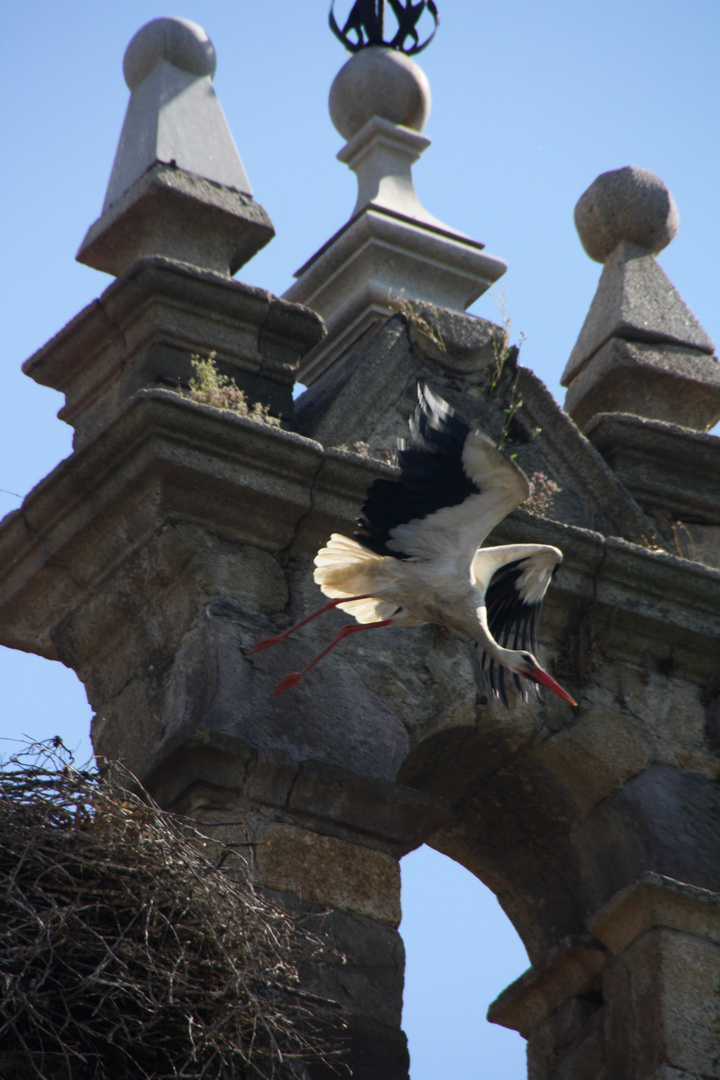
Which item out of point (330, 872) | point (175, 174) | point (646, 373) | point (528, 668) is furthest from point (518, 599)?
point (175, 174)

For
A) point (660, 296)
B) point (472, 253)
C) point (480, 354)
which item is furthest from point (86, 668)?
point (660, 296)

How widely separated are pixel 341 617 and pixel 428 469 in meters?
0.90

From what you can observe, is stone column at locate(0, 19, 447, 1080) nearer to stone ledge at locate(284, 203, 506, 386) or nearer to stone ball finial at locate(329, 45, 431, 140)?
stone ledge at locate(284, 203, 506, 386)

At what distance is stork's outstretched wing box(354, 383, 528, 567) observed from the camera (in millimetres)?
4738

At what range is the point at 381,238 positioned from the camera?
6707 millimetres

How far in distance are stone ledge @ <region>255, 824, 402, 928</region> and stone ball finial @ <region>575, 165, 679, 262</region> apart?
141 inches

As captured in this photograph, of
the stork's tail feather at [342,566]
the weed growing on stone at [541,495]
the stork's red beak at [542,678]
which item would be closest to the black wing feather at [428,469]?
the stork's tail feather at [342,566]

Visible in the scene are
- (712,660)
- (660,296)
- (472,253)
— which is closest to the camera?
(712,660)

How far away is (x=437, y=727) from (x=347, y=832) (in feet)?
2.09

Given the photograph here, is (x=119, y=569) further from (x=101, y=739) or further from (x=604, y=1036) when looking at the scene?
(x=604, y=1036)

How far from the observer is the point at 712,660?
604 centimetres

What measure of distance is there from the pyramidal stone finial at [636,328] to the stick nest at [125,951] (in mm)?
3379

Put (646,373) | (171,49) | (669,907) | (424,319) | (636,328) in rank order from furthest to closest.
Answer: (636,328) < (646,373) < (171,49) < (424,319) < (669,907)

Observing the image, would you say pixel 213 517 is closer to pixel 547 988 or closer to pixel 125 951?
pixel 125 951
